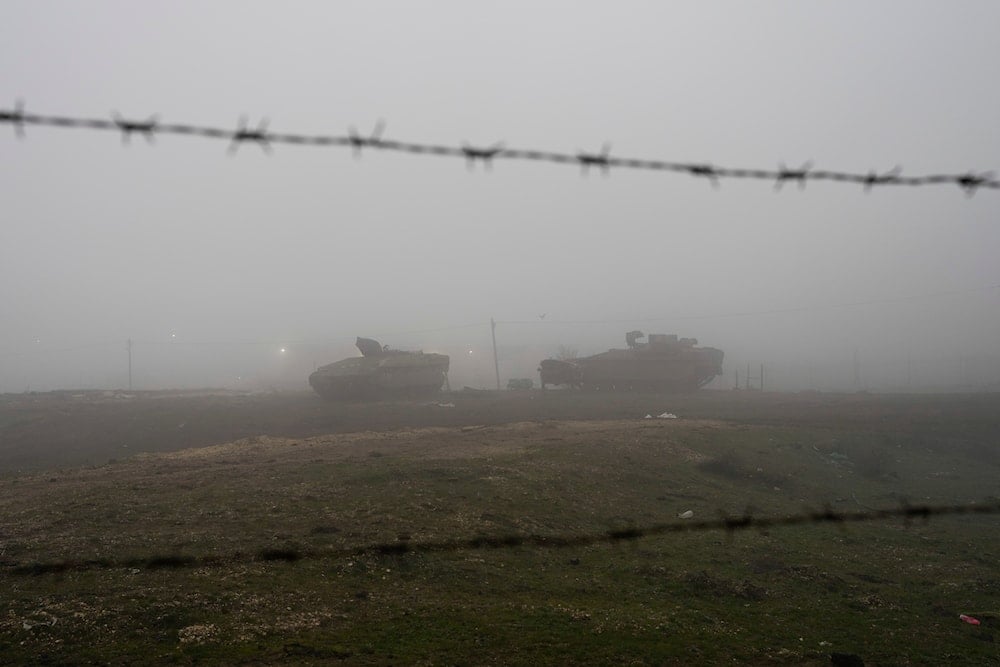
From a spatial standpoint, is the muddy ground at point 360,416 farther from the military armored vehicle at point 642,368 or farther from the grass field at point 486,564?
the grass field at point 486,564

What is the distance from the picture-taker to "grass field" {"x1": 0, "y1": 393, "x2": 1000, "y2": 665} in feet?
21.4

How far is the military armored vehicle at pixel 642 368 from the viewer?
4072 centimetres

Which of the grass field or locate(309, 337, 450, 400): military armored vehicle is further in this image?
locate(309, 337, 450, 400): military armored vehicle

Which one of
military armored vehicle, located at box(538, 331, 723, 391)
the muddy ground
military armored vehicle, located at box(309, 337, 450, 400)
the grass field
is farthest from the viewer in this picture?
military armored vehicle, located at box(538, 331, 723, 391)

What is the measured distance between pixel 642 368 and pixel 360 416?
19.4 metres

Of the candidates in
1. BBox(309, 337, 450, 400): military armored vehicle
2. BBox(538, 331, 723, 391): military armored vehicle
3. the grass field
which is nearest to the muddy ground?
BBox(309, 337, 450, 400): military armored vehicle

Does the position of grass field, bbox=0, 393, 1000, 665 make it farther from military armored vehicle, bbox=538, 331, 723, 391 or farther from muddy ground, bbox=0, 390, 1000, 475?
military armored vehicle, bbox=538, 331, 723, 391

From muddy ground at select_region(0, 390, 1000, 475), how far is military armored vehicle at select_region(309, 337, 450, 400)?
4.17ft

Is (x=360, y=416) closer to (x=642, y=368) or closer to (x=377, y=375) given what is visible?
(x=377, y=375)

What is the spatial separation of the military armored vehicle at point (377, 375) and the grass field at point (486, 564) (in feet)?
59.9

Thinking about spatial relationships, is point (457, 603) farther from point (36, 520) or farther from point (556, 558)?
point (36, 520)

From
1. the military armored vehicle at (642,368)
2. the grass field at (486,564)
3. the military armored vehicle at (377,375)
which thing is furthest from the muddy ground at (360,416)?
the grass field at (486,564)

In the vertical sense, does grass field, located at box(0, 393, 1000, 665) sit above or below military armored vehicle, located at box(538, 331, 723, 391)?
below

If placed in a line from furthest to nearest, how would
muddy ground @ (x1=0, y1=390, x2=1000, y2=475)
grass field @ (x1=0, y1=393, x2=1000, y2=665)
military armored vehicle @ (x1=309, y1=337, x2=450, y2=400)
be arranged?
military armored vehicle @ (x1=309, y1=337, x2=450, y2=400) → muddy ground @ (x1=0, y1=390, x2=1000, y2=475) → grass field @ (x1=0, y1=393, x2=1000, y2=665)
